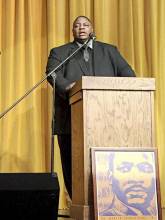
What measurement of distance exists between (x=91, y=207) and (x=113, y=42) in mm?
2215

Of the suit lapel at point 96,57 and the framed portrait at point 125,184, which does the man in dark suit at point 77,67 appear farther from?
the framed portrait at point 125,184

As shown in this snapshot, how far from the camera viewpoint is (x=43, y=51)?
4312 millimetres

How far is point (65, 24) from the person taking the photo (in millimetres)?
4348

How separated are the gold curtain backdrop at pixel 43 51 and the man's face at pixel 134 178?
1.68 meters

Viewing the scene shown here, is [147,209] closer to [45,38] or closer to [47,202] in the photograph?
[47,202]

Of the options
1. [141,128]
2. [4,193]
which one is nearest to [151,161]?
[141,128]

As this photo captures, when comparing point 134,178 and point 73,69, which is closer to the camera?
point 134,178

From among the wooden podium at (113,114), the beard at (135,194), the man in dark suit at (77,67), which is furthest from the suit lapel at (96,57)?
the beard at (135,194)

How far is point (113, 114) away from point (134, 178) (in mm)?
407

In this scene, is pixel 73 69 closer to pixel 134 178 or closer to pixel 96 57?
pixel 96 57

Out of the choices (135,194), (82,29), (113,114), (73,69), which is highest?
(82,29)

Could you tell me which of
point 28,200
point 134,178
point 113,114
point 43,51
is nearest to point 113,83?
point 113,114

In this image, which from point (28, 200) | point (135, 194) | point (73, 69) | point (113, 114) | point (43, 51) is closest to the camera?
point (28, 200)

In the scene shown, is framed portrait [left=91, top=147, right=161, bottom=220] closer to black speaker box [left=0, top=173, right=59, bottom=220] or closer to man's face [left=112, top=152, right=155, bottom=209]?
man's face [left=112, top=152, right=155, bottom=209]
